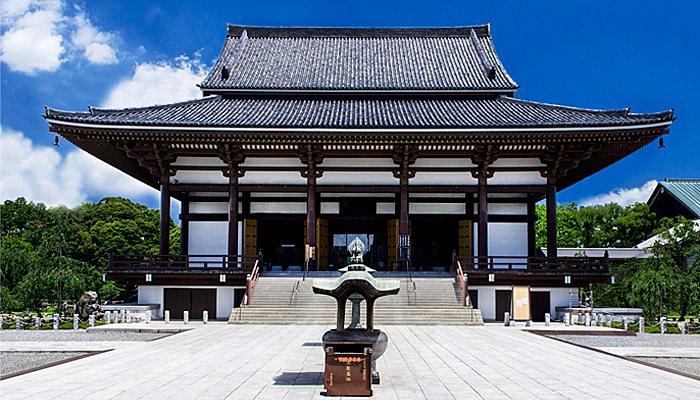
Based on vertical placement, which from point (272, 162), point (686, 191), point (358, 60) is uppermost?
point (358, 60)

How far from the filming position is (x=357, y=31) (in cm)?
3681

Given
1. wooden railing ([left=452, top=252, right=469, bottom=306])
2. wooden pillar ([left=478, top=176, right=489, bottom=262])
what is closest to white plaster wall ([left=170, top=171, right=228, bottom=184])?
wooden railing ([left=452, top=252, right=469, bottom=306])

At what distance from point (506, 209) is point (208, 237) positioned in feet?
46.0

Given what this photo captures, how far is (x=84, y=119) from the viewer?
71.1 ft

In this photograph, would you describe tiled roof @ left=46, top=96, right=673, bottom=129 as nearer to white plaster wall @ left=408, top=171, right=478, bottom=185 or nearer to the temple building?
the temple building

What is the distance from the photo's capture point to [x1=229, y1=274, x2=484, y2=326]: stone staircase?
1939 centimetres

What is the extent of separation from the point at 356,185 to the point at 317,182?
180 centimetres

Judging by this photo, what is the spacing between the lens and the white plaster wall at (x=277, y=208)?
26.0m

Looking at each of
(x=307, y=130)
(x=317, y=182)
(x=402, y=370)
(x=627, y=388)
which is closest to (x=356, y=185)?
(x=317, y=182)

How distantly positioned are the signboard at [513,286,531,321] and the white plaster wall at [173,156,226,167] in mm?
13796

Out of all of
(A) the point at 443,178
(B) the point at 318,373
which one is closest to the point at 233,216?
(A) the point at 443,178

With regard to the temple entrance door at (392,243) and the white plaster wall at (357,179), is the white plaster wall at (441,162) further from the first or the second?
the temple entrance door at (392,243)

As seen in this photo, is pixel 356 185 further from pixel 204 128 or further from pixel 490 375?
pixel 490 375

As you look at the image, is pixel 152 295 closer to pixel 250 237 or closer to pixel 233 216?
pixel 233 216
